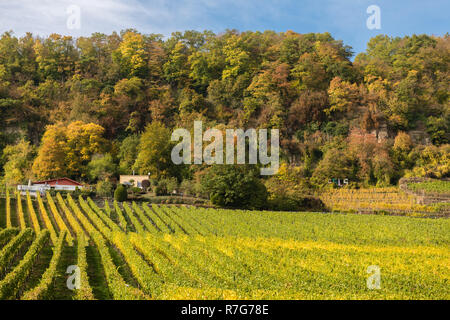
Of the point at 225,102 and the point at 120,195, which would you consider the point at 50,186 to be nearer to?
the point at 120,195

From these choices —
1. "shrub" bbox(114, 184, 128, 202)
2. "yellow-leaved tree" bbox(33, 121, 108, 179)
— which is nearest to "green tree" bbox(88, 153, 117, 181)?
"yellow-leaved tree" bbox(33, 121, 108, 179)

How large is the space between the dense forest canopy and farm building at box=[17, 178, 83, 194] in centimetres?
226

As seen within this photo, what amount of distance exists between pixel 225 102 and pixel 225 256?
1514 inches

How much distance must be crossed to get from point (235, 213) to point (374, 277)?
61.2 feet

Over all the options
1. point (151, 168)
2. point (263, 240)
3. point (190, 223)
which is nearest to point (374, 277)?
point (263, 240)

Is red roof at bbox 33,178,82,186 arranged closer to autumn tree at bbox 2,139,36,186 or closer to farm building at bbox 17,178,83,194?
farm building at bbox 17,178,83,194

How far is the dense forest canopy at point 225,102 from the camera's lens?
4166 cm

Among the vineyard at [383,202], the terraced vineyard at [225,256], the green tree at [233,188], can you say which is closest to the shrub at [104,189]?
the terraced vineyard at [225,256]

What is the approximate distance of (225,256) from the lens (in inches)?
614

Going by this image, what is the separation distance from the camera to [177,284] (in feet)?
38.7

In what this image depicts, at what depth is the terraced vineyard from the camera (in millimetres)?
11266

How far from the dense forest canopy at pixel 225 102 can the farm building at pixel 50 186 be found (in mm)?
2256

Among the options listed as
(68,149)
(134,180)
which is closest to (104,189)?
(134,180)

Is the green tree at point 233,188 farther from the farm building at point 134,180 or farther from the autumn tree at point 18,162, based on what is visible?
the autumn tree at point 18,162
